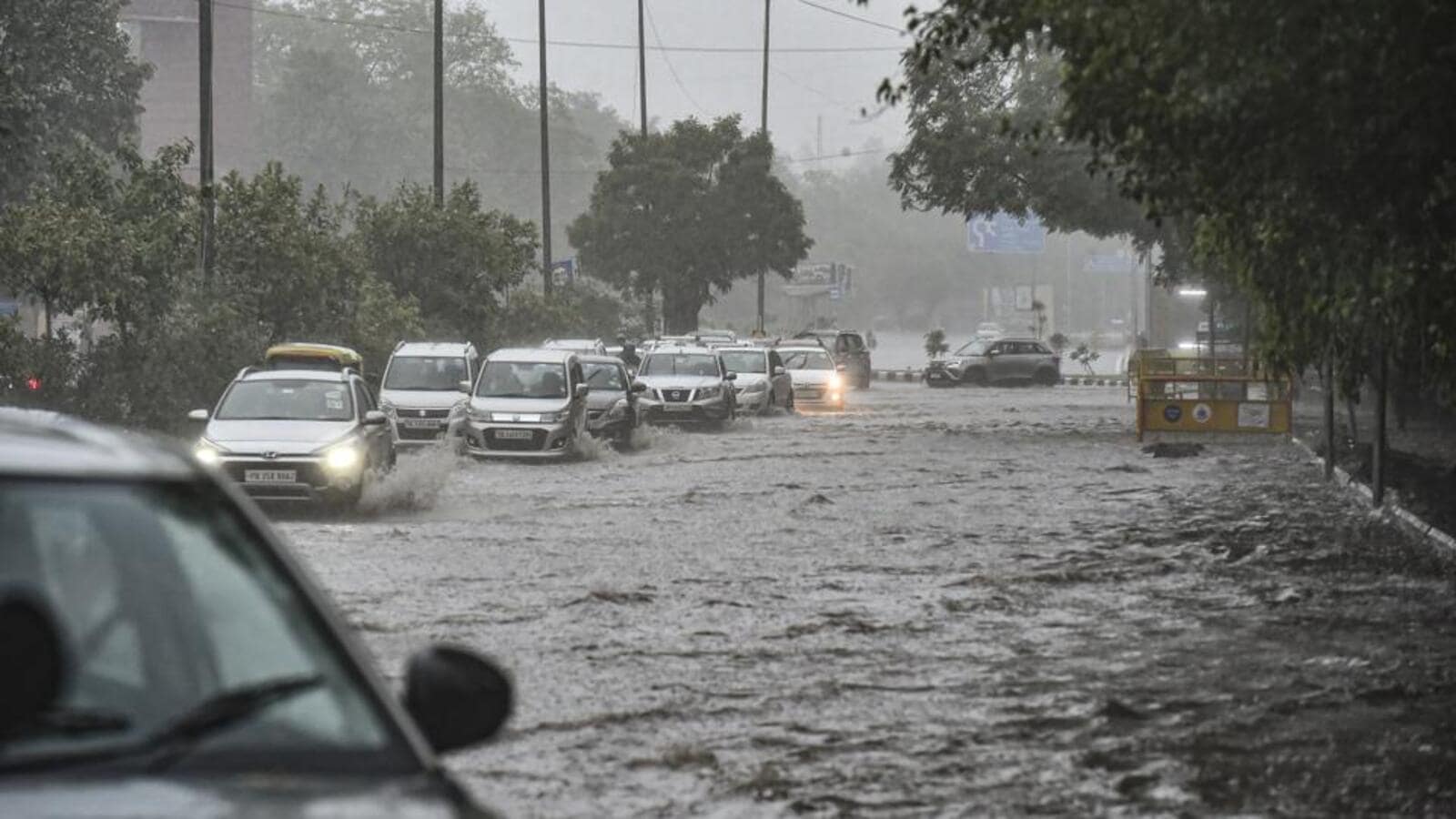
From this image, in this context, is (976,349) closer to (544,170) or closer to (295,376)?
(544,170)

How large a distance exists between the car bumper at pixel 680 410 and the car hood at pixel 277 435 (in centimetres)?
1895

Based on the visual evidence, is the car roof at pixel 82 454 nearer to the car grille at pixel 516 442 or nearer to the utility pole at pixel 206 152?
the car grille at pixel 516 442

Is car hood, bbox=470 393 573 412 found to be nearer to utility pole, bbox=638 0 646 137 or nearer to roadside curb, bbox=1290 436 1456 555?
roadside curb, bbox=1290 436 1456 555

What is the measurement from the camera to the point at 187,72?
100 meters

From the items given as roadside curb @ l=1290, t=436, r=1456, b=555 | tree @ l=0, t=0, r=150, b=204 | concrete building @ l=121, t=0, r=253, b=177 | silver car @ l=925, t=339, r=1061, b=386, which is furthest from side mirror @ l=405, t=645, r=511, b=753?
concrete building @ l=121, t=0, r=253, b=177

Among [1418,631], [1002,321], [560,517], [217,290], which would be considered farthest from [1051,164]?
[1002,321]

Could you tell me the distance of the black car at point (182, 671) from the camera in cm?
376

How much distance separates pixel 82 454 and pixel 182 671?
0.44 metres

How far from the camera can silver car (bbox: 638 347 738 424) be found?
145 ft

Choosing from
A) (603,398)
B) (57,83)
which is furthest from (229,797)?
(57,83)

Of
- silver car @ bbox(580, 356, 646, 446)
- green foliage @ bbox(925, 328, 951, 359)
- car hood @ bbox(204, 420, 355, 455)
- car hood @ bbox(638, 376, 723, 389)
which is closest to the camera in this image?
car hood @ bbox(204, 420, 355, 455)

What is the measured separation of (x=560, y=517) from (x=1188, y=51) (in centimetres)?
1438

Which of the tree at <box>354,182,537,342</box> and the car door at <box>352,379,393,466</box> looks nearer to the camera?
the car door at <box>352,379,393,466</box>

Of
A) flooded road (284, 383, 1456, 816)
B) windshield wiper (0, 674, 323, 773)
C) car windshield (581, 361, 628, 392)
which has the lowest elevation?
flooded road (284, 383, 1456, 816)
